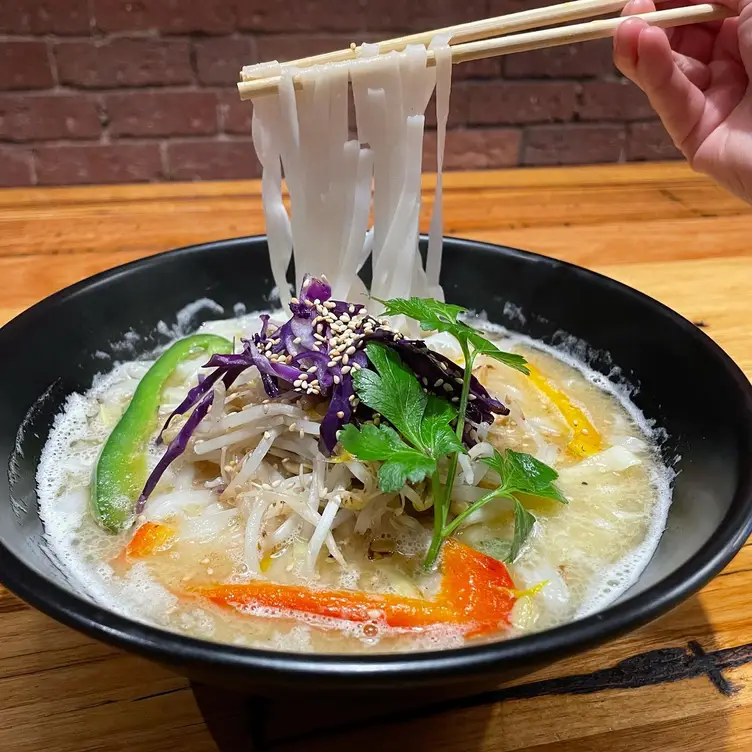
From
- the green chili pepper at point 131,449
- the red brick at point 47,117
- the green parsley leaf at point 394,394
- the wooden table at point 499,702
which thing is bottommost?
the wooden table at point 499,702

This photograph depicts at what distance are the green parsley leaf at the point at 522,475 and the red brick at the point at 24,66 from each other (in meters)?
2.19

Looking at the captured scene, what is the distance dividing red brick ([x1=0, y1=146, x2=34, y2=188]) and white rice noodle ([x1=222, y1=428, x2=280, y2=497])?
6.71ft

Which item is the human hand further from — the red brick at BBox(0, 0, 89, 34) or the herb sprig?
the red brick at BBox(0, 0, 89, 34)

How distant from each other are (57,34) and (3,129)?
1.28 ft

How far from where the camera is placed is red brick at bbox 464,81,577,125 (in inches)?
104

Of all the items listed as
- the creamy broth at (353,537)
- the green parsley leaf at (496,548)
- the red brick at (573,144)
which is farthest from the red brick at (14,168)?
→ the green parsley leaf at (496,548)

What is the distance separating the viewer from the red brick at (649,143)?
287 cm

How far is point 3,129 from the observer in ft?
8.08

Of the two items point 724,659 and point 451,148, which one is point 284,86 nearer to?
point 724,659

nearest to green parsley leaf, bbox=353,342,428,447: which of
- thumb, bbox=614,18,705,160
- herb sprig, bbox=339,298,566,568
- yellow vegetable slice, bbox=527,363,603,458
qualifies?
herb sprig, bbox=339,298,566,568

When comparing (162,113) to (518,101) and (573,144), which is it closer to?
(518,101)

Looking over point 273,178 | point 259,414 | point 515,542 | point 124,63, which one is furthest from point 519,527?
point 124,63

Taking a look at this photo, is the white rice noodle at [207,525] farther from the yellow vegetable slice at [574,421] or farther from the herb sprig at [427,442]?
the yellow vegetable slice at [574,421]

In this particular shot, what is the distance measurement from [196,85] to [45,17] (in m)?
0.49
